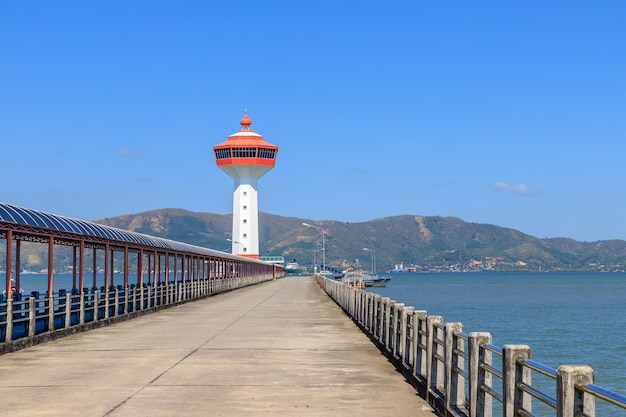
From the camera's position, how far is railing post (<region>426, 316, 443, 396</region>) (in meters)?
12.7

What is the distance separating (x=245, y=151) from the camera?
449ft

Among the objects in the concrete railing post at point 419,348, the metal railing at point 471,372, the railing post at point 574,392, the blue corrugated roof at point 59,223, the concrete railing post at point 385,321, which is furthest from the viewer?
the blue corrugated roof at point 59,223

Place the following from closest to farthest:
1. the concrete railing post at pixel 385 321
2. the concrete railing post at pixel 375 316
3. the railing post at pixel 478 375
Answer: the railing post at pixel 478 375
the concrete railing post at pixel 385 321
the concrete railing post at pixel 375 316

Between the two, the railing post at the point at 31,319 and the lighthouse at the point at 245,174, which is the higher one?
the lighthouse at the point at 245,174

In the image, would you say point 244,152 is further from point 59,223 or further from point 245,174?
point 59,223

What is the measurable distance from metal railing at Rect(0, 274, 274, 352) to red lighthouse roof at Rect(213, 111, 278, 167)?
8633cm

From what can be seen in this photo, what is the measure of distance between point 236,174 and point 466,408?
129 meters

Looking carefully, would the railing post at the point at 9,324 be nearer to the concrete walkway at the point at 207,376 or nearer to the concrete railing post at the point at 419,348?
the concrete walkway at the point at 207,376

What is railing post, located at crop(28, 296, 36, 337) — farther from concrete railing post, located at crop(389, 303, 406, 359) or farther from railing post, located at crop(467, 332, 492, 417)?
railing post, located at crop(467, 332, 492, 417)

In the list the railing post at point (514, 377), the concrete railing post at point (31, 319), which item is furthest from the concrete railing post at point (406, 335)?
the concrete railing post at point (31, 319)

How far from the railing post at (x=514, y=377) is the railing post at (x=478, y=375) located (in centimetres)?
86

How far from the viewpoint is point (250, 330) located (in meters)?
26.6

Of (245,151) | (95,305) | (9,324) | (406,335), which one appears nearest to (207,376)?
(406,335)

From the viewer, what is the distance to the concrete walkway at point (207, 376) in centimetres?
1211
